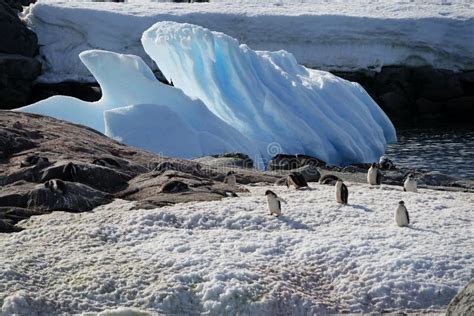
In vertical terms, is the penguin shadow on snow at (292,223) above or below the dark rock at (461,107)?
below

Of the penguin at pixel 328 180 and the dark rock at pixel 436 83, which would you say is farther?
the dark rock at pixel 436 83

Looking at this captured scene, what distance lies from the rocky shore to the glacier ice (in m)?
3.28

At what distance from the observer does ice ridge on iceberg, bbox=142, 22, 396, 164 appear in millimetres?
21156

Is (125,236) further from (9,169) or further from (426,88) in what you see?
(426,88)

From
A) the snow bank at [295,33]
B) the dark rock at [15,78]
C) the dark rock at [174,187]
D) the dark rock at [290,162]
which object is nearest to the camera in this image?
the dark rock at [174,187]

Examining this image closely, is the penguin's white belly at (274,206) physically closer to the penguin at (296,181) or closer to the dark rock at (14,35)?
the penguin at (296,181)

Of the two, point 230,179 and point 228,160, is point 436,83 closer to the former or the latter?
point 228,160

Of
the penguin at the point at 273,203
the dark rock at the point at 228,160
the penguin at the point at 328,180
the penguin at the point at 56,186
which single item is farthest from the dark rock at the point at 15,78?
the penguin at the point at 273,203

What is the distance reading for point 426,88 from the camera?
33.7 metres

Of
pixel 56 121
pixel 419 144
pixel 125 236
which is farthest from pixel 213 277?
pixel 419 144

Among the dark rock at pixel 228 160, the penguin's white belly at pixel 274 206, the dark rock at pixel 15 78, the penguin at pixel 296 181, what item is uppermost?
the dark rock at pixel 15 78

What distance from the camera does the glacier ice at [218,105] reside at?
59.2 feet

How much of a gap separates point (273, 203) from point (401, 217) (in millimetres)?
1215

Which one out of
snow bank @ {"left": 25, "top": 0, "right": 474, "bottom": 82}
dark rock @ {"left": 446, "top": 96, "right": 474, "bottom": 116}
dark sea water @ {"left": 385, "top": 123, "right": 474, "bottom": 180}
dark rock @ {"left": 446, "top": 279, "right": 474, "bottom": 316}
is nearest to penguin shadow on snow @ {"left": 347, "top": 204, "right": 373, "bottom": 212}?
dark rock @ {"left": 446, "top": 279, "right": 474, "bottom": 316}
